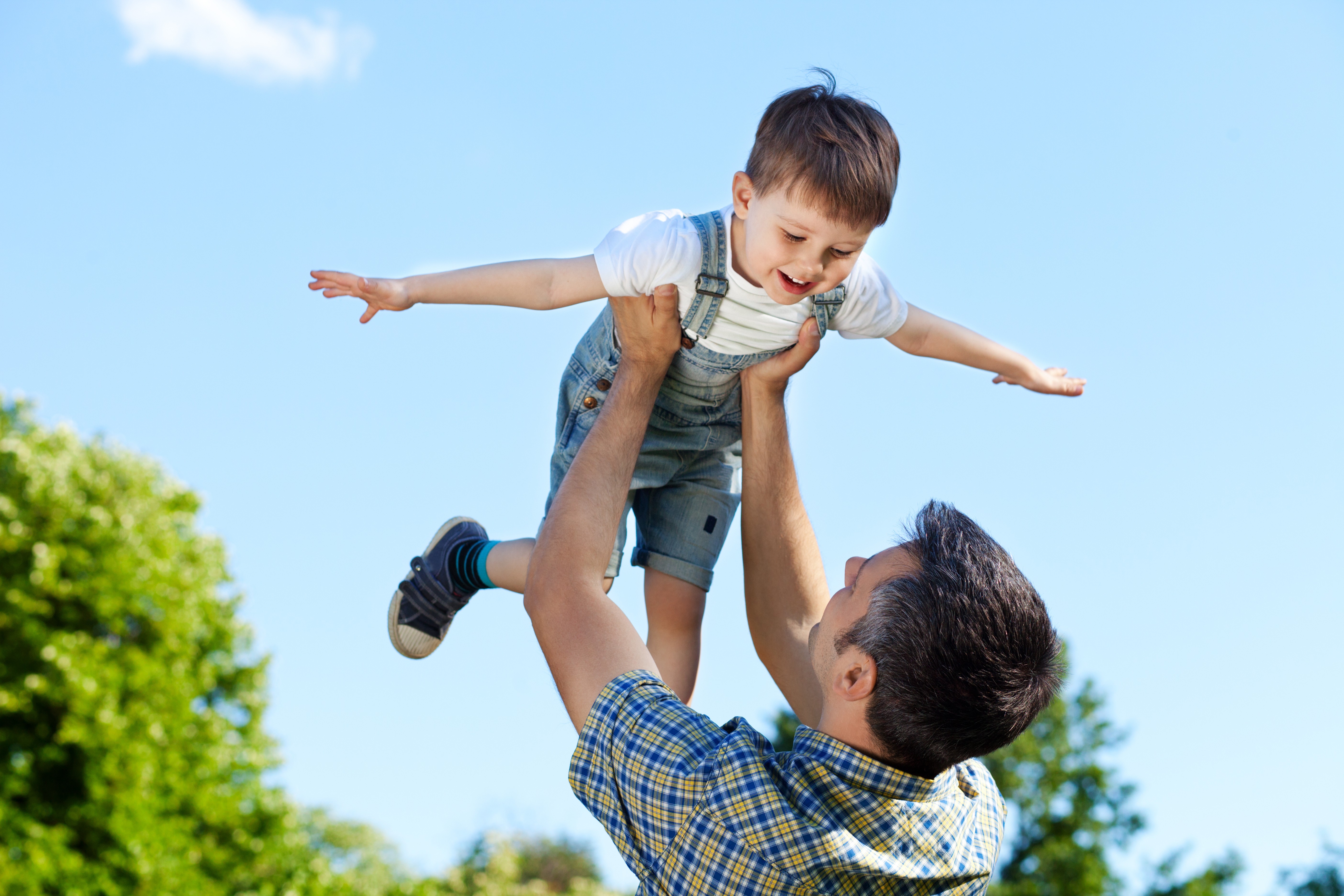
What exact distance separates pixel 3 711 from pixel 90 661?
4.82 feet

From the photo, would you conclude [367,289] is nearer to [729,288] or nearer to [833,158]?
[729,288]

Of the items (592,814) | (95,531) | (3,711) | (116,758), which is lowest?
(592,814)

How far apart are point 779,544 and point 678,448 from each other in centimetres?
42

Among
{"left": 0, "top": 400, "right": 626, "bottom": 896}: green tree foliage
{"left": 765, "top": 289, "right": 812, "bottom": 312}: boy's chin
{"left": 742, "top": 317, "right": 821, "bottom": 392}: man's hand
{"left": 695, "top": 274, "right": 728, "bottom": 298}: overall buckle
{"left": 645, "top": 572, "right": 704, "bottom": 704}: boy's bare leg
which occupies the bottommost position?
{"left": 645, "top": 572, "right": 704, "bottom": 704}: boy's bare leg

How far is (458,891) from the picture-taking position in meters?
19.1

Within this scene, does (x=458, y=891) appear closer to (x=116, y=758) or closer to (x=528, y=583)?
(x=116, y=758)

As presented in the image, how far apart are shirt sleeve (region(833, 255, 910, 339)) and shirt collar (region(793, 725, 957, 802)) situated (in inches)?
47.0

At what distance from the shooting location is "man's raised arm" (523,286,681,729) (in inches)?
92.0

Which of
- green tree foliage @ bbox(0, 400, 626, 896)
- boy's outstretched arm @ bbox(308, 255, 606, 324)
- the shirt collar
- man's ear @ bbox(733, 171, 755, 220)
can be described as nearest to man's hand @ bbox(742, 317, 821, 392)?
man's ear @ bbox(733, 171, 755, 220)

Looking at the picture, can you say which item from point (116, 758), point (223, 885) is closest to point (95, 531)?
point (116, 758)

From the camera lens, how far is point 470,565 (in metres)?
3.36

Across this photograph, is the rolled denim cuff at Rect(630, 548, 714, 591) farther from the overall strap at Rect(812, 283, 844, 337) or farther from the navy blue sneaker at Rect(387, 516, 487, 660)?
the overall strap at Rect(812, 283, 844, 337)

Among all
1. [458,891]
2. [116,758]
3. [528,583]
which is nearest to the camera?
[528,583]

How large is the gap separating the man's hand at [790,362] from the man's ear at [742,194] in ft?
1.06
